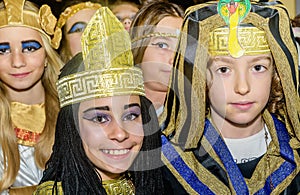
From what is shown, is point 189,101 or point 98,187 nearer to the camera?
point 98,187

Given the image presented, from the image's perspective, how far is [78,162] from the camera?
2148mm

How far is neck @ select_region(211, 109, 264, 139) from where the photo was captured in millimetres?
2381

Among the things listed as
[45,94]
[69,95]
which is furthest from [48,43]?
[69,95]

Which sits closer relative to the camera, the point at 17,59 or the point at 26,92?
the point at 17,59

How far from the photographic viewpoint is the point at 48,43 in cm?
288

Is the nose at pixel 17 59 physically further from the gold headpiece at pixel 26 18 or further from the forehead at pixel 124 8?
the forehead at pixel 124 8

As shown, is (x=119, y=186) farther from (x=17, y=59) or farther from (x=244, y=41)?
(x=17, y=59)

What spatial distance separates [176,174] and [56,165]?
454 mm

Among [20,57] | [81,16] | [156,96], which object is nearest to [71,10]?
[81,16]

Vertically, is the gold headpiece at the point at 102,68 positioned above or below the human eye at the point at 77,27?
above

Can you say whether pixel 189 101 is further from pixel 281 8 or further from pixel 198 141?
pixel 281 8

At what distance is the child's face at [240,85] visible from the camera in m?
2.22

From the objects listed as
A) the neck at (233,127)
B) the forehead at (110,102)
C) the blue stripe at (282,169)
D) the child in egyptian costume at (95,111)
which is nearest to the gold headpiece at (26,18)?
the child in egyptian costume at (95,111)

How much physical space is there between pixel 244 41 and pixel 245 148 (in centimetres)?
42
